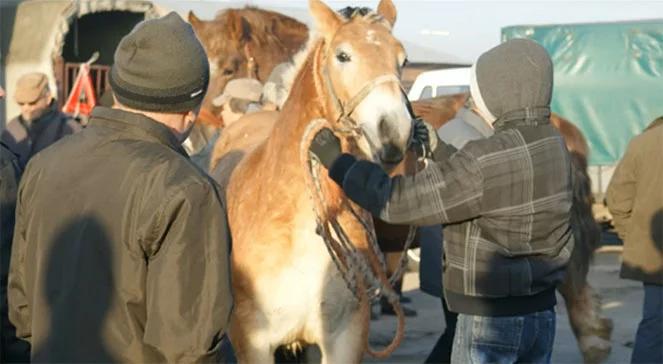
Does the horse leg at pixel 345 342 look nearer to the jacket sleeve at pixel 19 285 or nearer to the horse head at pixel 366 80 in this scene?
the horse head at pixel 366 80

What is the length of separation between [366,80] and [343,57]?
0.59ft

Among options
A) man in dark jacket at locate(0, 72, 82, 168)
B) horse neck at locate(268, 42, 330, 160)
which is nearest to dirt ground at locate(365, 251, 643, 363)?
man in dark jacket at locate(0, 72, 82, 168)

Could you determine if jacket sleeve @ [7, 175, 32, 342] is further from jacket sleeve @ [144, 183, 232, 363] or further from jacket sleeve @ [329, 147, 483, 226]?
jacket sleeve @ [329, 147, 483, 226]

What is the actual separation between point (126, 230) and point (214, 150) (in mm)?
4024

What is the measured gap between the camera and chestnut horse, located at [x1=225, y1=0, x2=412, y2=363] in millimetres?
4453

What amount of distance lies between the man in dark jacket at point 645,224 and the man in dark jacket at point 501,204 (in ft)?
9.49

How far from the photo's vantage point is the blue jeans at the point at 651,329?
20.3 ft

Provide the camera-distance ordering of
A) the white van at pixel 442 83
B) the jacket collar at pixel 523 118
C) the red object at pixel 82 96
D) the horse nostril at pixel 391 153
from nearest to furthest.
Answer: the jacket collar at pixel 523 118 → the horse nostril at pixel 391 153 → the red object at pixel 82 96 → the white van at pixel 442 83

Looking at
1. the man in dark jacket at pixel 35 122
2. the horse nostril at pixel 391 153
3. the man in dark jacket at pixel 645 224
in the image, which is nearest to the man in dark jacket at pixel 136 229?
the horse nostril at pixel 391 153

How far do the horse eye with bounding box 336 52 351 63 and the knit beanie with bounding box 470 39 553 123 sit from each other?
1.07m

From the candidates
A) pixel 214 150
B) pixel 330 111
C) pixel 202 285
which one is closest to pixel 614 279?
pixel 214 150

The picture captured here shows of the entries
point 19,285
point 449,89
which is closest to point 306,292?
point 19,285

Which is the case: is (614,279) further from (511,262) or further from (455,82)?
(511,262)

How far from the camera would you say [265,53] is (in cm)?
841
